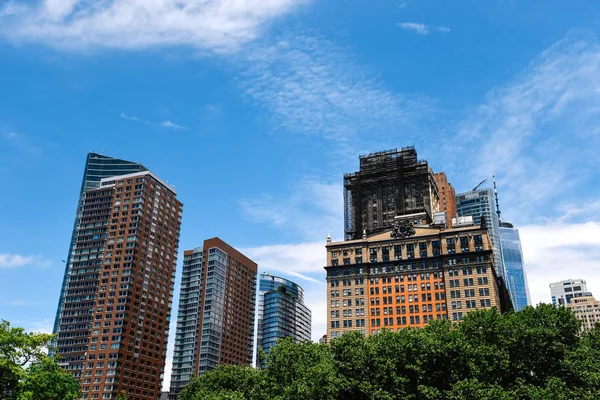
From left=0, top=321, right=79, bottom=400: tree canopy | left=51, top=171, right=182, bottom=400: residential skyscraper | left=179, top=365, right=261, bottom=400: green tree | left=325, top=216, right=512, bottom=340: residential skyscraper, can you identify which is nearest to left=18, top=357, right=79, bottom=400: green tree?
left=0, top=321, right=79, bottom=400: tree canopy

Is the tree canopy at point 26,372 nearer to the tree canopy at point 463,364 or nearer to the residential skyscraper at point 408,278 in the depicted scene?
the tree canopy at point 463,364

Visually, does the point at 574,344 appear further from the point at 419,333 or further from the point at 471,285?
the point at 471,285

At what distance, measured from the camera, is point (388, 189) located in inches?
6422

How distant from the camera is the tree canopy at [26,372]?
6012 cm

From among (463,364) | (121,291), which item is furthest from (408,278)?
(121,291)

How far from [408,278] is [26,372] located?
7967 centimetres

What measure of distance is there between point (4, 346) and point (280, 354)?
31.8 m

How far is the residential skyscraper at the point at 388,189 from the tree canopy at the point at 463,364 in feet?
300

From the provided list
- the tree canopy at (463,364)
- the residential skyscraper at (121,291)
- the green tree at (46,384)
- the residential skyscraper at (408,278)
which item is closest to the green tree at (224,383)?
the tree canopy at (463,364)

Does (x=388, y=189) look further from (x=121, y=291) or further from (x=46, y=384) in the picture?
(x=46, y=384)

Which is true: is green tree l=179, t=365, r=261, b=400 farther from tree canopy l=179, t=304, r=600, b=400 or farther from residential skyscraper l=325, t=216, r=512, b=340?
residential skyscraper l=325, t=216, r=512, b=340

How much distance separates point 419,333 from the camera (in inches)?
2379

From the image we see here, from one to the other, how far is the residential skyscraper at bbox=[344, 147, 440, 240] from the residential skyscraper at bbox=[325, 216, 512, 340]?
3008 centimetres

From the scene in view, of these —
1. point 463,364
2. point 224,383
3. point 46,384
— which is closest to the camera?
point 463,364
